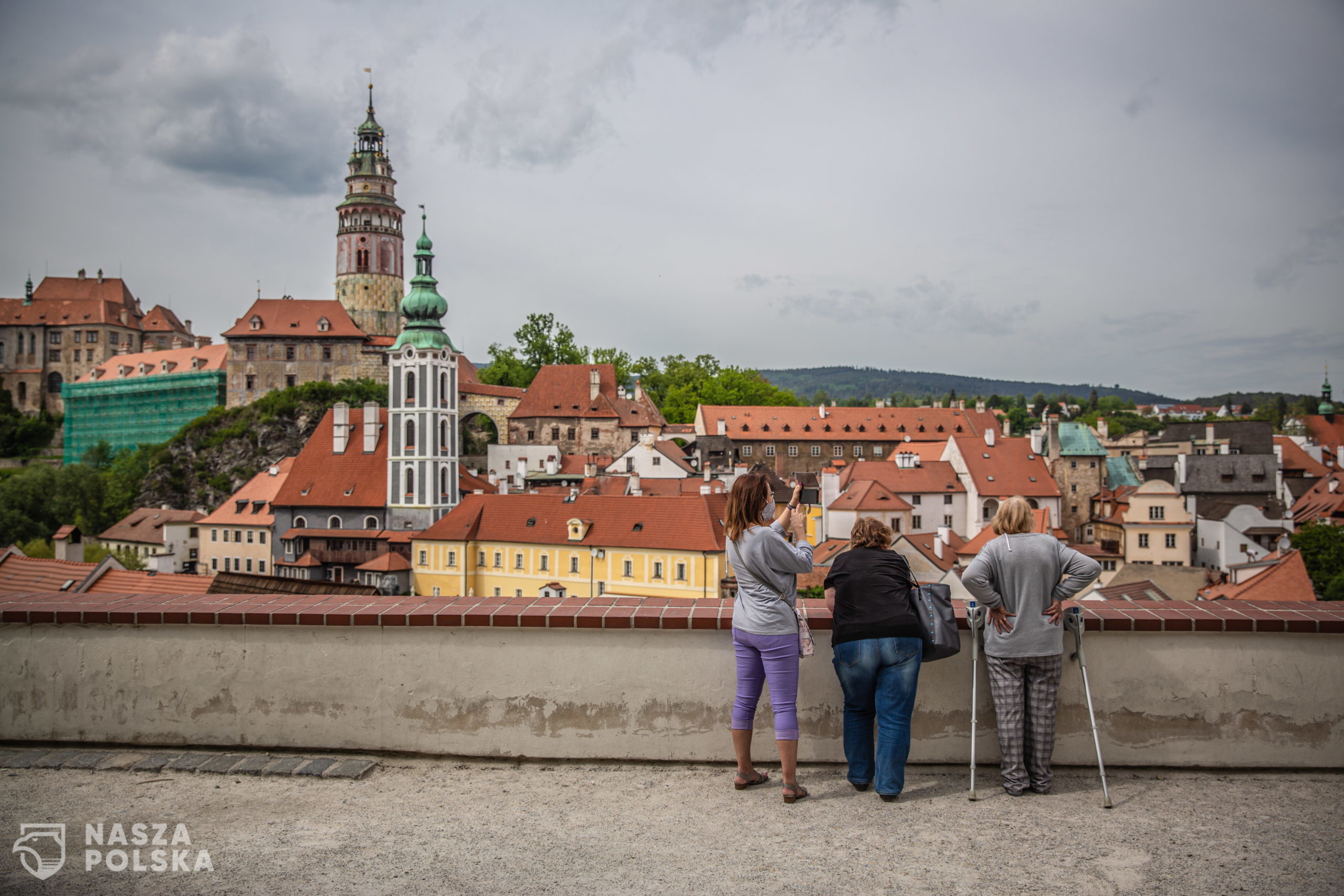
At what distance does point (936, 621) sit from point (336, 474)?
52.6m

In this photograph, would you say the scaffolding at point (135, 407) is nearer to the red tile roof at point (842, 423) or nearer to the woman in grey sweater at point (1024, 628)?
the red tile roof at point (842, 423)

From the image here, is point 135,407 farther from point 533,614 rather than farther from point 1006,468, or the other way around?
point 533,614

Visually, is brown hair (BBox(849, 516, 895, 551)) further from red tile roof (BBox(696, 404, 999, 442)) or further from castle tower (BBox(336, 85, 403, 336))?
castle tower (BBox(336, 85, 403, 336))

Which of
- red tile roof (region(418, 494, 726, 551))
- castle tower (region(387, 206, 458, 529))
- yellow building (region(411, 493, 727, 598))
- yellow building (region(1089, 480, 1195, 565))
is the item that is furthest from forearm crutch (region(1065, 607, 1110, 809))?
yellow building (region(1089, 480, 1195, 565))

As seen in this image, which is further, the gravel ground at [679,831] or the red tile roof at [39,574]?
the red tile roof at [39,574]

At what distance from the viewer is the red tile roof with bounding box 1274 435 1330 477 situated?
6862 centimetres

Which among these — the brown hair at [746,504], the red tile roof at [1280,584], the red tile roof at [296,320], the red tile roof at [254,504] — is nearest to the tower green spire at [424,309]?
the red tile roof at [254,504]

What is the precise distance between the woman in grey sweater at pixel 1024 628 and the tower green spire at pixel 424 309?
52.6 metres

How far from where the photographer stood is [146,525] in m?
59.2

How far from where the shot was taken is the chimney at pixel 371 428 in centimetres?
5494

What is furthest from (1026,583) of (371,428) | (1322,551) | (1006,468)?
(1006,468)

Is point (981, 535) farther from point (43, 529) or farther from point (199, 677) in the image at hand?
point (43, 529)

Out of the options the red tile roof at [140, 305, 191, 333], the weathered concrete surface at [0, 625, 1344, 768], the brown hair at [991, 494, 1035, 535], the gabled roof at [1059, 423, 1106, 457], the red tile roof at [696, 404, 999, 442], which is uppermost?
the red tile roof at [140, 305, 191, 333]

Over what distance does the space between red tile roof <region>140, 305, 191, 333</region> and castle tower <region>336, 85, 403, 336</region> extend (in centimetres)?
2683
